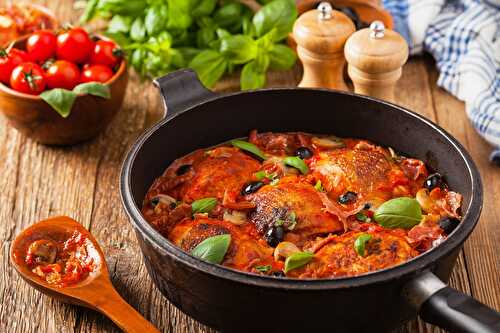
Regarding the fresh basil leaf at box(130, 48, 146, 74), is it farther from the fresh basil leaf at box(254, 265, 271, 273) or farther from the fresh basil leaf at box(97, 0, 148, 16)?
the fresh basil leaf at box(254, 265, 271, 273)

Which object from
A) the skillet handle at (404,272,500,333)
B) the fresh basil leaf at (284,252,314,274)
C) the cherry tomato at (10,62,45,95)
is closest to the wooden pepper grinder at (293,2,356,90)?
the cherry tomato at (10,62,45,95)

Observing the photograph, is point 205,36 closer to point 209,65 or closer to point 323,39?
point 209,65

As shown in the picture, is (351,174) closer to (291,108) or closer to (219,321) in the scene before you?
(291,108)

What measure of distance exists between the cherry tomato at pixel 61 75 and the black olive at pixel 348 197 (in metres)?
2.15

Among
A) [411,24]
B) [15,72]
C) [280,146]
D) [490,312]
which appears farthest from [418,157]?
[15,72]

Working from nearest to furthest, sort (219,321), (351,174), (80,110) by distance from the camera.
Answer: (219,321), (351,174), (80,110)

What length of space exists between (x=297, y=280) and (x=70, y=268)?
1.47 metres

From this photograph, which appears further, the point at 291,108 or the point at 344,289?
the point at 291,108

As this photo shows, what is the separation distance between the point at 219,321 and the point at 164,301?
70 cm

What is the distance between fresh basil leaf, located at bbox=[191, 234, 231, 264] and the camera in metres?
3.32

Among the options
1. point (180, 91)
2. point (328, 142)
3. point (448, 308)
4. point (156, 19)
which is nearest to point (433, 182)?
point (328, 142)

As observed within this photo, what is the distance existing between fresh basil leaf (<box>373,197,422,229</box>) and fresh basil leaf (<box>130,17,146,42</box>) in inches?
108

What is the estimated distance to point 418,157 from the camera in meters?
4.14

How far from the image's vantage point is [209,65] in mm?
5430
